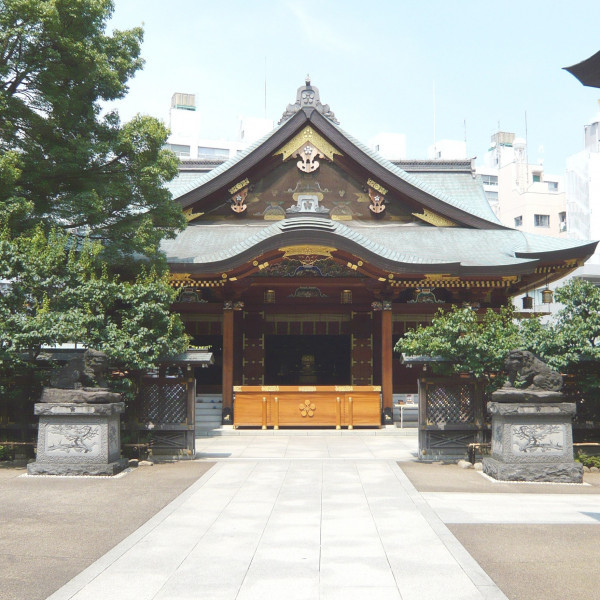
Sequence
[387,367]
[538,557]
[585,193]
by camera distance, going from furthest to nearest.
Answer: [585,193] → [387,367] → [538,557]

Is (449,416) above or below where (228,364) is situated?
below

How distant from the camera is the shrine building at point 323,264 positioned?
21.0 meters

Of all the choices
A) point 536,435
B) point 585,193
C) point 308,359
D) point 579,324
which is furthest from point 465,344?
point 585,193

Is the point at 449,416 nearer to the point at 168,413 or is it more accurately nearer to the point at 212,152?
the point at 168,413

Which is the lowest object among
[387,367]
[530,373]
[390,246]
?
[530,373]

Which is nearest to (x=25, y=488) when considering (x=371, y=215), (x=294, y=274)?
(x=294, y=274)

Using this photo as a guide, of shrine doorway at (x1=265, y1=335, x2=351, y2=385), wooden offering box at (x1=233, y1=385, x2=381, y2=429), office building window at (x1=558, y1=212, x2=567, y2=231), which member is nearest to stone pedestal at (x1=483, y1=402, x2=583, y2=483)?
wooden offering box at (x1=233, y1=385, x2=381, y2=429)

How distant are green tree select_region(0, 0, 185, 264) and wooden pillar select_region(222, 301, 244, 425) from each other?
17.6ft

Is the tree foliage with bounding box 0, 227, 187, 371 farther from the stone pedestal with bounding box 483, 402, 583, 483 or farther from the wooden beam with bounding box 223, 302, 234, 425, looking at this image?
the stone pedestal with bounding box 483, 402, 583, 483

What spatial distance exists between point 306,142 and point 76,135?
10.4 metres

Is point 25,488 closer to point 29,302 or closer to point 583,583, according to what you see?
point 29,302

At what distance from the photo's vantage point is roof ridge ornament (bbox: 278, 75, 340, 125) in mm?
23922

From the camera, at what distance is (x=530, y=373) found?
1214 cm

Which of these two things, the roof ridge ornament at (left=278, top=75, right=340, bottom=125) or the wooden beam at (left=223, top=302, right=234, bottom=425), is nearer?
the wooden beam at (left=223, top=302, right=234, bottom=425)
